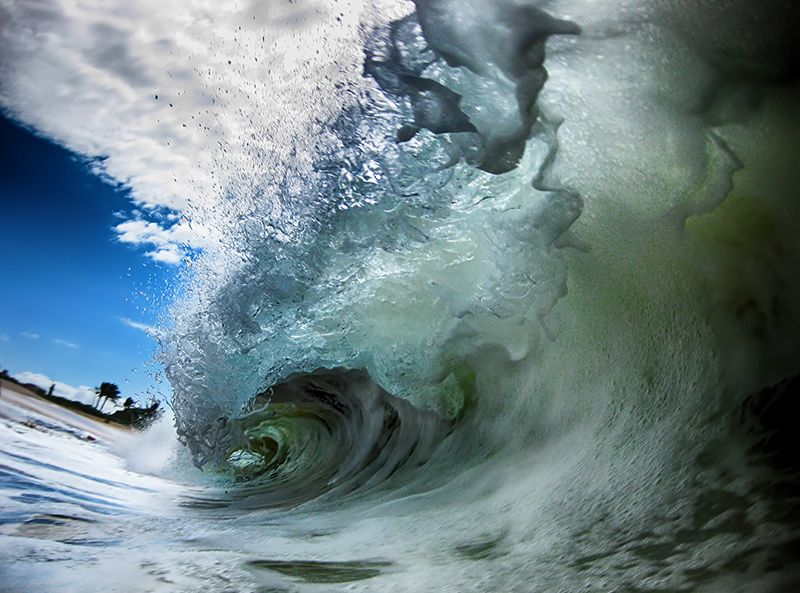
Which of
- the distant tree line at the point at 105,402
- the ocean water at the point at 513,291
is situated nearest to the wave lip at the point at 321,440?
the ocean water at the point at 513,291

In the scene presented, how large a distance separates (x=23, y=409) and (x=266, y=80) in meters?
3.01

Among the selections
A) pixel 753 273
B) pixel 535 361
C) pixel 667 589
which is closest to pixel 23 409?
pixel 535 361

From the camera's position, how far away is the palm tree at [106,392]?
4.10 metres

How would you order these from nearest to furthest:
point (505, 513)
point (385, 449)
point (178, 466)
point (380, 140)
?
point (505, 513) < point (380, 140) < point (385, 449) < point (178, 466)

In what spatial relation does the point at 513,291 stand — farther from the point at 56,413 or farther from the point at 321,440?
the point at 56,413

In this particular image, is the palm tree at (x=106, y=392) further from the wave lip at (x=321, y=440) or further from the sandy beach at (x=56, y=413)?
the wave lip at (x=321, y=440)

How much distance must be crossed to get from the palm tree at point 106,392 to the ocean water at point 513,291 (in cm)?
98

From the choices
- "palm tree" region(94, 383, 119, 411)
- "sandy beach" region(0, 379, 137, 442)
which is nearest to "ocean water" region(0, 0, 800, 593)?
"sandy beach" region(0, 379, 137, 442)

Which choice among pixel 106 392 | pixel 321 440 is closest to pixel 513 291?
pixel 321 440

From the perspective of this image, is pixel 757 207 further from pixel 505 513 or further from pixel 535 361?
pixel 505 513

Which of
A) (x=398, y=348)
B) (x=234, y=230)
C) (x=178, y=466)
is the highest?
(x=234, y=230)

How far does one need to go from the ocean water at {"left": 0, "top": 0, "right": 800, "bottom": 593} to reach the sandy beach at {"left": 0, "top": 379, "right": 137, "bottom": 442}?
0.74 m

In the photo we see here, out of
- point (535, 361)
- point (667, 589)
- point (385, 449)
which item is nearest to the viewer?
point (667, 589)

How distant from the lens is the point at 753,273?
72.1 inches
